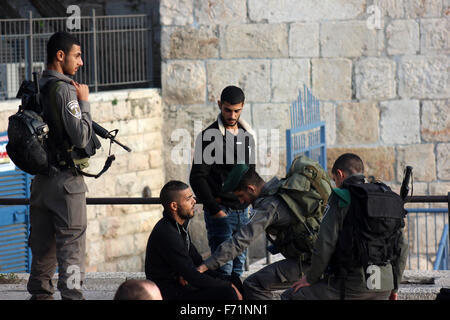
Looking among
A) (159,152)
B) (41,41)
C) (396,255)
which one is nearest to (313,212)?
(396,255)

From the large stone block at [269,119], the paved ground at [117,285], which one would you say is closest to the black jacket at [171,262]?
the paved ground at [117,285]

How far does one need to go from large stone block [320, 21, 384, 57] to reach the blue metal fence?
674mm

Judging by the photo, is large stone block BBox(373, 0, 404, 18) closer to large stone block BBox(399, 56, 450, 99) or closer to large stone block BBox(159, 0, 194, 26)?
large stone block BBox(399, 56, 450, 99)

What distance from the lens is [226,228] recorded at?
692 centimetres

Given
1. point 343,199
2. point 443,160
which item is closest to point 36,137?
point 343,199

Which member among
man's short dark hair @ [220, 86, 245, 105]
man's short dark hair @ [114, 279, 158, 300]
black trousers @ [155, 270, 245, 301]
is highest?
man's short dark hair @ [220, 86, 245, 105]

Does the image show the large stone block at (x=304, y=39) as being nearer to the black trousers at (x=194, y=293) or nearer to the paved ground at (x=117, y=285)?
the paved ground at (x=117, y=285)

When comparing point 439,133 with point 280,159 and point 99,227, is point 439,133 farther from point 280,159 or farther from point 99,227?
point 99,227

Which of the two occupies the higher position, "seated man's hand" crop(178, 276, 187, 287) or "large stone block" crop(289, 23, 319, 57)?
"large stone block" crop(289, 23, 319, 57)

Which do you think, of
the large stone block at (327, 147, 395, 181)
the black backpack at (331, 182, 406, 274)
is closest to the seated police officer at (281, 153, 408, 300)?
the black backpack at (331, 182, 406, 274)

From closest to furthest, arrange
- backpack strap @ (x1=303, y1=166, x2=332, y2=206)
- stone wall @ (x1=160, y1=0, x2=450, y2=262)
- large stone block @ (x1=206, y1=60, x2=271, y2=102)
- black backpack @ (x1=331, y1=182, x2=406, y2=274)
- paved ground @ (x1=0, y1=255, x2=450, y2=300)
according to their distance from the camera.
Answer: black backpack @ (x1=331, y1=182, x2=406, y2=274) < backpack strap @ (x1=303, y1=166, x2=332, y2=206) < paved ground @ (x1=0, y1=255, x2=450, y2=300) < stone wall @ (x1=160, y1=0, x2=450, y2=262) < large stone block @ (x1=206, y1=60, x2=271, y2=102)

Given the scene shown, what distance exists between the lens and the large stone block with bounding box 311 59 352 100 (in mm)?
12625

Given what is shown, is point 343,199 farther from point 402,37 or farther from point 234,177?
point 402,37

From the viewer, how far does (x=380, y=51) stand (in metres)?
12.5
